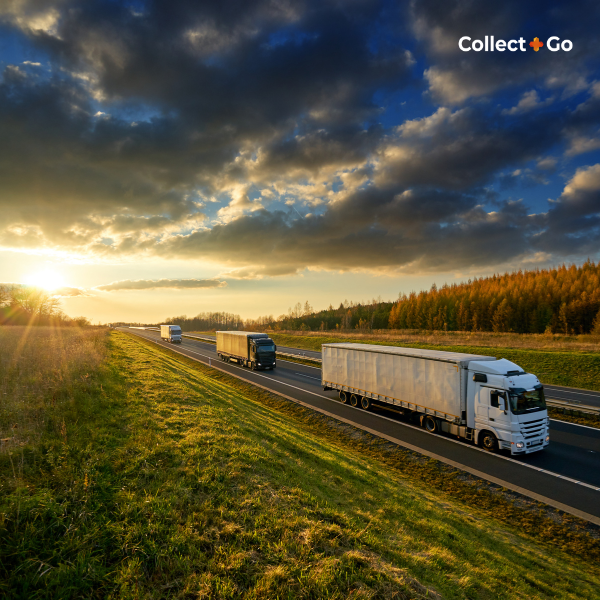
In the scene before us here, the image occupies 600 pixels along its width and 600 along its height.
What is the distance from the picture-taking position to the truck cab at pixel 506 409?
1407cm

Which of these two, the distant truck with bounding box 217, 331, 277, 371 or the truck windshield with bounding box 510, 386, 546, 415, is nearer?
the truck windshield with bounding box 510, 386, 546, 415

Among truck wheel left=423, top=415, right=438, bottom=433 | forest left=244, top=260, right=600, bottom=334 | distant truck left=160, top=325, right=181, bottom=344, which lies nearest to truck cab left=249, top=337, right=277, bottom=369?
truck wheel left=423, top=415, right=438, bottom=433

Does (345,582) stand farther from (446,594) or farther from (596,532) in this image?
(596,532)

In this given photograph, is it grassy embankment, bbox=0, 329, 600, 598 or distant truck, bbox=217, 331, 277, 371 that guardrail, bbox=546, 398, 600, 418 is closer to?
grassy embankment, bbox=0, 329, 600, 598

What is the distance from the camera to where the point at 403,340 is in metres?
54.3

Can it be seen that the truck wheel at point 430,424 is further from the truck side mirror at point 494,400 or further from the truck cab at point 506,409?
the truck side mirror at point 494,400

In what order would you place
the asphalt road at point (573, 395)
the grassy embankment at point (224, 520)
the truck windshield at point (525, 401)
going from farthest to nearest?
the asphalt road at point (573, 395) → the truck windshield at point (525, 401) → the grassy embankment at point (224, 520)

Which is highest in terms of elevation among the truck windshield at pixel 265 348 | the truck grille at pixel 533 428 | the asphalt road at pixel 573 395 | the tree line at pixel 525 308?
the tree line at pixel 525 308

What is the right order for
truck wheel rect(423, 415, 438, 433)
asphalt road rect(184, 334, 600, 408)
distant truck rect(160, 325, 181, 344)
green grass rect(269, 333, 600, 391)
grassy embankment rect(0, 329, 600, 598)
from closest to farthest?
grassy embankment rect(0, 329, 600, 598)
truck wheel rect(423, 415, 438, 433)
asphalt road rect(184, 334, 600, 408)
green grass rect(269, 333, 600, 391)
distant truck rect(160, 325, 181, 344)

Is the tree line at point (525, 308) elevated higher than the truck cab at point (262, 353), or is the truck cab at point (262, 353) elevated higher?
the tree line at point (525, 308)

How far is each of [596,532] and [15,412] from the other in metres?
17.1

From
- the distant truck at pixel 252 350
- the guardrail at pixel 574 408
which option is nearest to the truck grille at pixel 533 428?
the guardrail at pixel 574 408

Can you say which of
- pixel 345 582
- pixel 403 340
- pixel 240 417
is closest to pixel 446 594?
pixel 345 582

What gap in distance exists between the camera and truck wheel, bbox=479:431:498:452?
14.9 meters
